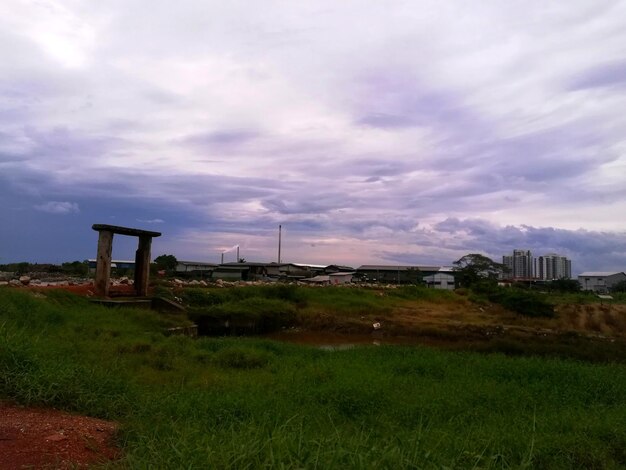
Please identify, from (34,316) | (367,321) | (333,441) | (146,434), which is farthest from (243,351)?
(367,321)

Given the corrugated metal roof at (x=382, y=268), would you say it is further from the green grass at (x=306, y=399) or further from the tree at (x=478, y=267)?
the green grass at (x=306, y=399)

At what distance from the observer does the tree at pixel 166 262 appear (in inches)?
2180

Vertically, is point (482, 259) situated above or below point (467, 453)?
above

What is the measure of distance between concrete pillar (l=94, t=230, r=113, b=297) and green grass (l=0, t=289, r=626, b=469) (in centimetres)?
399

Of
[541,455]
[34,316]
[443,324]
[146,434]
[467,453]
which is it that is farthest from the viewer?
[443,324]

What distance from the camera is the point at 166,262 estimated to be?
56.2 m

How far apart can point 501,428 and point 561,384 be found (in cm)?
443

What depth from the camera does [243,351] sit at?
37.6 feet

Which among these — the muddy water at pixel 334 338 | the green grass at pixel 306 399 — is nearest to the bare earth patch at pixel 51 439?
the green grass at pixel 306 399

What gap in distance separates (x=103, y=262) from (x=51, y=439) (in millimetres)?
13741

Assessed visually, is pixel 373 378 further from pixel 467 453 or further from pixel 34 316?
pixel 34 316

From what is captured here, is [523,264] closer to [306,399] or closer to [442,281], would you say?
[442,281]

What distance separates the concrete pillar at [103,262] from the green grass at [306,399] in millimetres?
3986

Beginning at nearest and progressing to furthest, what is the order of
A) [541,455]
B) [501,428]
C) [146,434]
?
[146,434]
[541,455]
[501,428]
